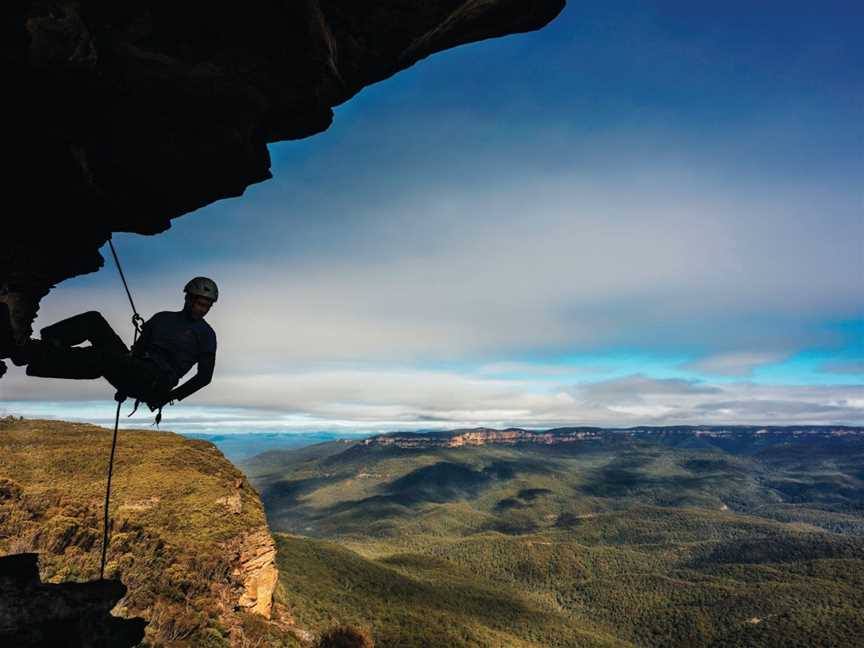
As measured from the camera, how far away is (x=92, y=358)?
29.3ft

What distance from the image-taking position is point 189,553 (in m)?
41.0

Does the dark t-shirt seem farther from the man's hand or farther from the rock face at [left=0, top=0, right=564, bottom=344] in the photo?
the rock face at [left=0, top=0, right=564, bottom=344]

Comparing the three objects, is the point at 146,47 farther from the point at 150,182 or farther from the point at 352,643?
the point at 352,643

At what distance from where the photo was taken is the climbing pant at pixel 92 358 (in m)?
8.75

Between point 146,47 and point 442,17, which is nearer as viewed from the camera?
point 146,47

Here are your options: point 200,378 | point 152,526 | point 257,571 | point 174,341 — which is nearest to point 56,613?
point 200,378

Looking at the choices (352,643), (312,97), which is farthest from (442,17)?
(352,643)

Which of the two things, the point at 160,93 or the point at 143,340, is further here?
the point at 143,340

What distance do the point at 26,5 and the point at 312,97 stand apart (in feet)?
16.3

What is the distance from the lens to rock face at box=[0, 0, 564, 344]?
7434mm

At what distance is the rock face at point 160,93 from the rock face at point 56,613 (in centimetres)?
565

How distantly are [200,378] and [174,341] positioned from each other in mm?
1089

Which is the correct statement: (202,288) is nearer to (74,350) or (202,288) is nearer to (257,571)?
(74,350)

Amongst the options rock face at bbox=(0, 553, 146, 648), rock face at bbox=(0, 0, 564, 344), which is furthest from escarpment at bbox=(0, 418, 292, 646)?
rock face at bbox=(0, 0, 564, 344)
